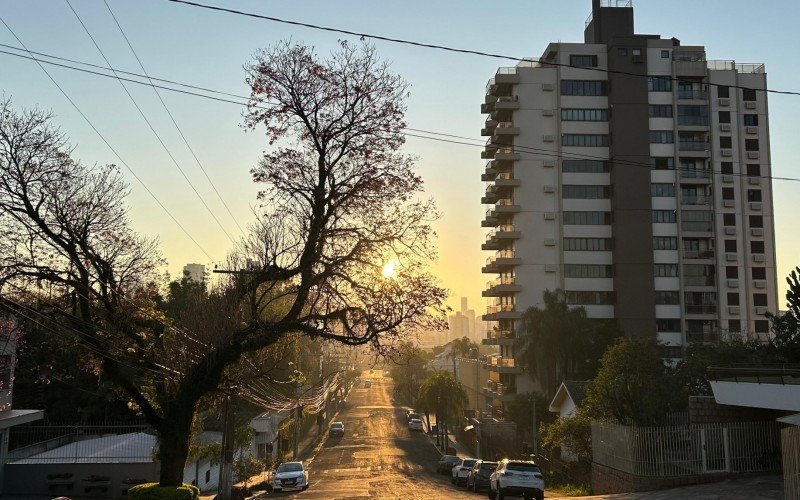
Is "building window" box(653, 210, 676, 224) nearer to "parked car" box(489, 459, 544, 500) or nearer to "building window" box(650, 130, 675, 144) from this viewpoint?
"building window" box(650, 130, 675, 144)

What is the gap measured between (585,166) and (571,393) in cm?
3558

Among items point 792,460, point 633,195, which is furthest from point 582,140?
point 792,460

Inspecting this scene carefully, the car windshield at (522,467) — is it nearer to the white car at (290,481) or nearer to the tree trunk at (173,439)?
the tree trunk at (173,439)

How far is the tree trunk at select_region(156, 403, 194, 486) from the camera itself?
2138 cm

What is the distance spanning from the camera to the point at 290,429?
251 ft

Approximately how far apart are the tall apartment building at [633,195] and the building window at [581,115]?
0.14 metres

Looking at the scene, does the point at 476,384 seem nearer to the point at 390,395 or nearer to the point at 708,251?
the point at 708,251

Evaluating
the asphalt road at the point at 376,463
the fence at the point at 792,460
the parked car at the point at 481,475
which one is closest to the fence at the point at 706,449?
the fence at the point at 792,460

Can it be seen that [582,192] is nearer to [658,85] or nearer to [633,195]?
[633,195]

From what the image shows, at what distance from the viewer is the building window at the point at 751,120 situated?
8075 cm

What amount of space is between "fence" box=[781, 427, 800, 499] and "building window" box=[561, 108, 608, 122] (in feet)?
211

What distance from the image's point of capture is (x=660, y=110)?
7919 centimetres

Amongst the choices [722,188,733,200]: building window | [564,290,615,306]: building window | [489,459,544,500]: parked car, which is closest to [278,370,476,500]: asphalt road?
[489,459,544,500]: parked car

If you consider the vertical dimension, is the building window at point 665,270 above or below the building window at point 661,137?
below
